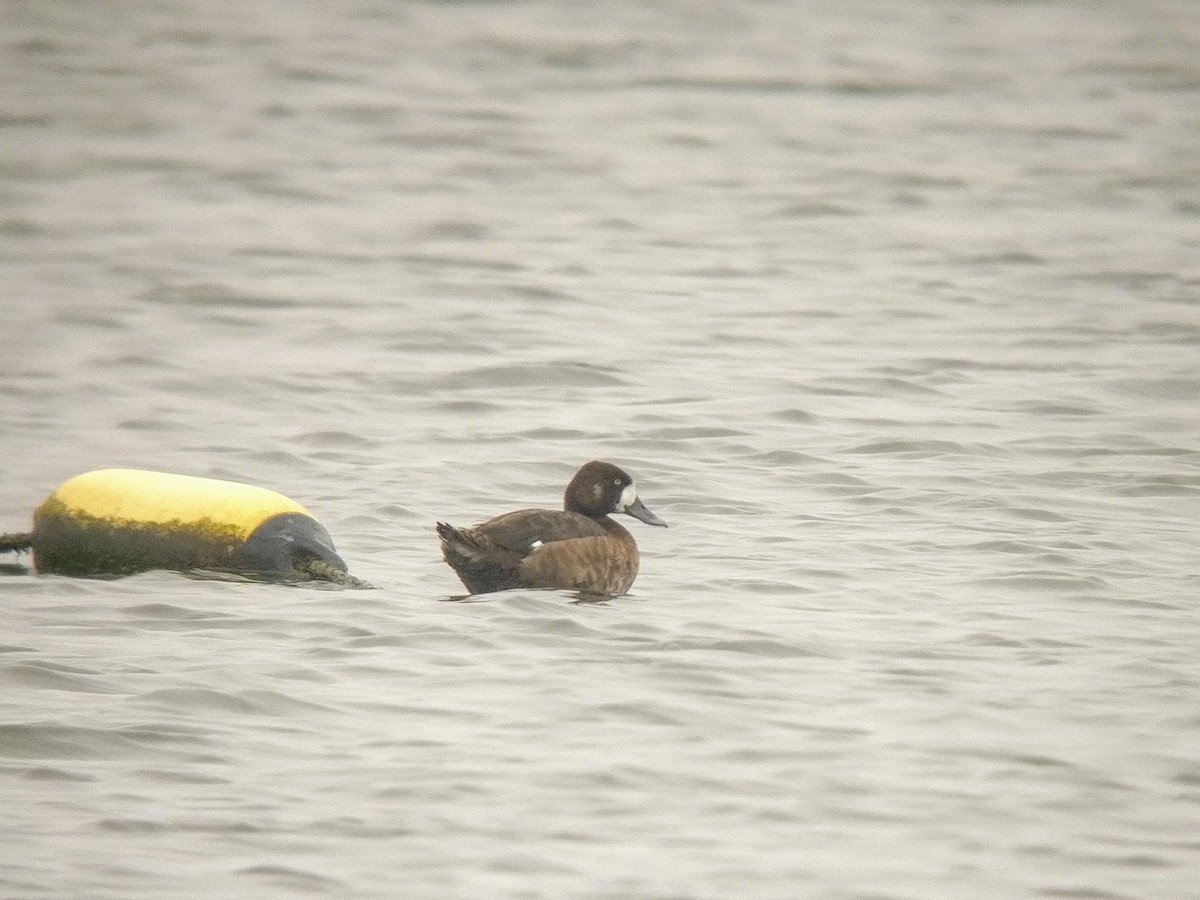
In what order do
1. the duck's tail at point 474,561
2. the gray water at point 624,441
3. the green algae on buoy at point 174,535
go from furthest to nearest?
the green algae on buoy at point 174,535 → the duck's tail at point 474,561 → the gray water at point 624,441

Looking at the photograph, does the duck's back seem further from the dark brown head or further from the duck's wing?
the dark brown head

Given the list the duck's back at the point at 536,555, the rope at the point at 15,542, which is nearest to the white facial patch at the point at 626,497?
the duck's back at the point at 536,555

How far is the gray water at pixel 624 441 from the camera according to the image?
6.78 metres

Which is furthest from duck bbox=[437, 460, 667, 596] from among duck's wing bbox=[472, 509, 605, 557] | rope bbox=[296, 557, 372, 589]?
rope bbox=[296, 557, 372, 589]

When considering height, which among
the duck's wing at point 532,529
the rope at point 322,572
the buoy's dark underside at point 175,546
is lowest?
the rope at point 322,572

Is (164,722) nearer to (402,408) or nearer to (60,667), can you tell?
(60,667)

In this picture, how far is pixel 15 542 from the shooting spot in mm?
9867

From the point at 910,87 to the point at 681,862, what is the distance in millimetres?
23445

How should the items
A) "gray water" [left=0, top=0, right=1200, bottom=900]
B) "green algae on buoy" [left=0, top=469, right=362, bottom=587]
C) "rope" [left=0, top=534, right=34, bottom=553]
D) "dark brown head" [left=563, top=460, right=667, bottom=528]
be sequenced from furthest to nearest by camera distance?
"dark brown head" [left=563, top=460, right=667, bottom=528]
"rope" [left=0, top=534, right=34, bottom=553]
"green algae on buoy" [left=0, top=469, right=362, bottom=587]
"gray water" [left=0, top=0, right=1200, bottom=900]

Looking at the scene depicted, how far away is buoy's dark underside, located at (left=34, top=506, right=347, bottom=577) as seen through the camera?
9523 millimetres

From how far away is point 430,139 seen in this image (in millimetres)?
25688

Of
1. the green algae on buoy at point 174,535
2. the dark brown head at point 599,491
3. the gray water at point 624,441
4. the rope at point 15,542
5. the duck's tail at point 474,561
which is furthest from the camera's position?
the dark brown head at point 599,491

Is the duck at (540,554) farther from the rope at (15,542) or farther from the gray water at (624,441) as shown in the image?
the rope at (15,542)

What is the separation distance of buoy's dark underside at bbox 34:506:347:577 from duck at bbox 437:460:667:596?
2.19ft
